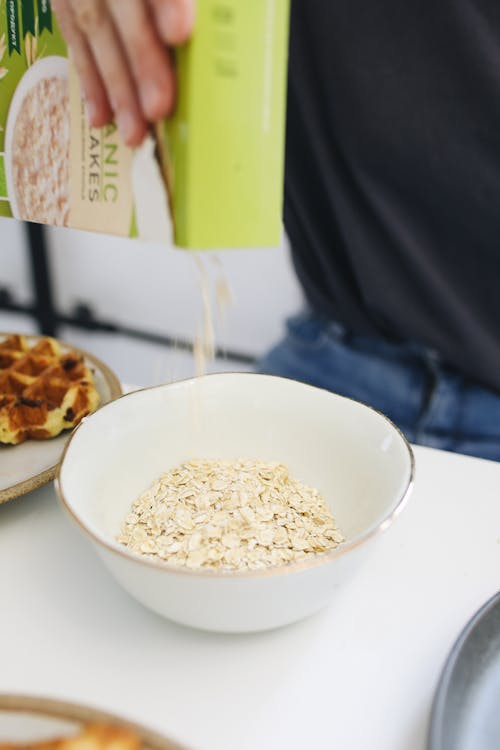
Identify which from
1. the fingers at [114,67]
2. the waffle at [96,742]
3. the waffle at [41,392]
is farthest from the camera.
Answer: the waffle at [41,392]

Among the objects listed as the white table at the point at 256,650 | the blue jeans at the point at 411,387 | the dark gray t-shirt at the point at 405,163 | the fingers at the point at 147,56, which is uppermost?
the fingers at the point at 147,56

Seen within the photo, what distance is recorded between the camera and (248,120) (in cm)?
44

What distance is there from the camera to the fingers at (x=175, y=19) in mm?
402

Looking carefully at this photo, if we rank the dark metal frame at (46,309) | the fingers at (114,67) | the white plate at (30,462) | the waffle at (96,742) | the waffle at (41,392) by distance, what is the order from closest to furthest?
1. the waffle at (96,742)
2. the fingers at (114,67)
3. the white plate at (30,462)
4. the waffle at (41,392)
5. the dark metal frame at (46,309)

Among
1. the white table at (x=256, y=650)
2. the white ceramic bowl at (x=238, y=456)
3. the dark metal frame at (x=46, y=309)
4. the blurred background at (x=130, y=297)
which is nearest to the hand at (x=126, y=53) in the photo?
the white ceramic bowl at (x=238, y=456)

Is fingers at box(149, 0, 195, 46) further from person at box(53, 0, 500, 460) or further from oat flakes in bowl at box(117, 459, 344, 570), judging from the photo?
person at box(53, 0, 500, 460)

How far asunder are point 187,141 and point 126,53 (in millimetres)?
86

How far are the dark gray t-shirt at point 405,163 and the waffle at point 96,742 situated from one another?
837 mm

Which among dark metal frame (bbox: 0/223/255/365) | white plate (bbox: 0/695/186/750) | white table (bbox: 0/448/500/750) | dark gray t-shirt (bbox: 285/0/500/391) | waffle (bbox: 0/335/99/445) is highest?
dark gray t-shirt (bbox: 285/0/500/391)

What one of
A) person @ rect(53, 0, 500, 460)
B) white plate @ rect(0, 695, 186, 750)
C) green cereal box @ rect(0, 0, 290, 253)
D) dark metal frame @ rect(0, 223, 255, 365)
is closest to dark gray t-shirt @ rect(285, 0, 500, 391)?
person @ rect(53, 0, 500, 460)

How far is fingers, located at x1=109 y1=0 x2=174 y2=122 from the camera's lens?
0.43 meters

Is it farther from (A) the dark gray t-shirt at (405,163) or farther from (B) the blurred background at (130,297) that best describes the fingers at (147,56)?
(B) the blurred background at (130,297)

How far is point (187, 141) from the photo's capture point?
44 centimetres

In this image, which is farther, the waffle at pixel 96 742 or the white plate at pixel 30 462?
the white plate at pixel 30 462
